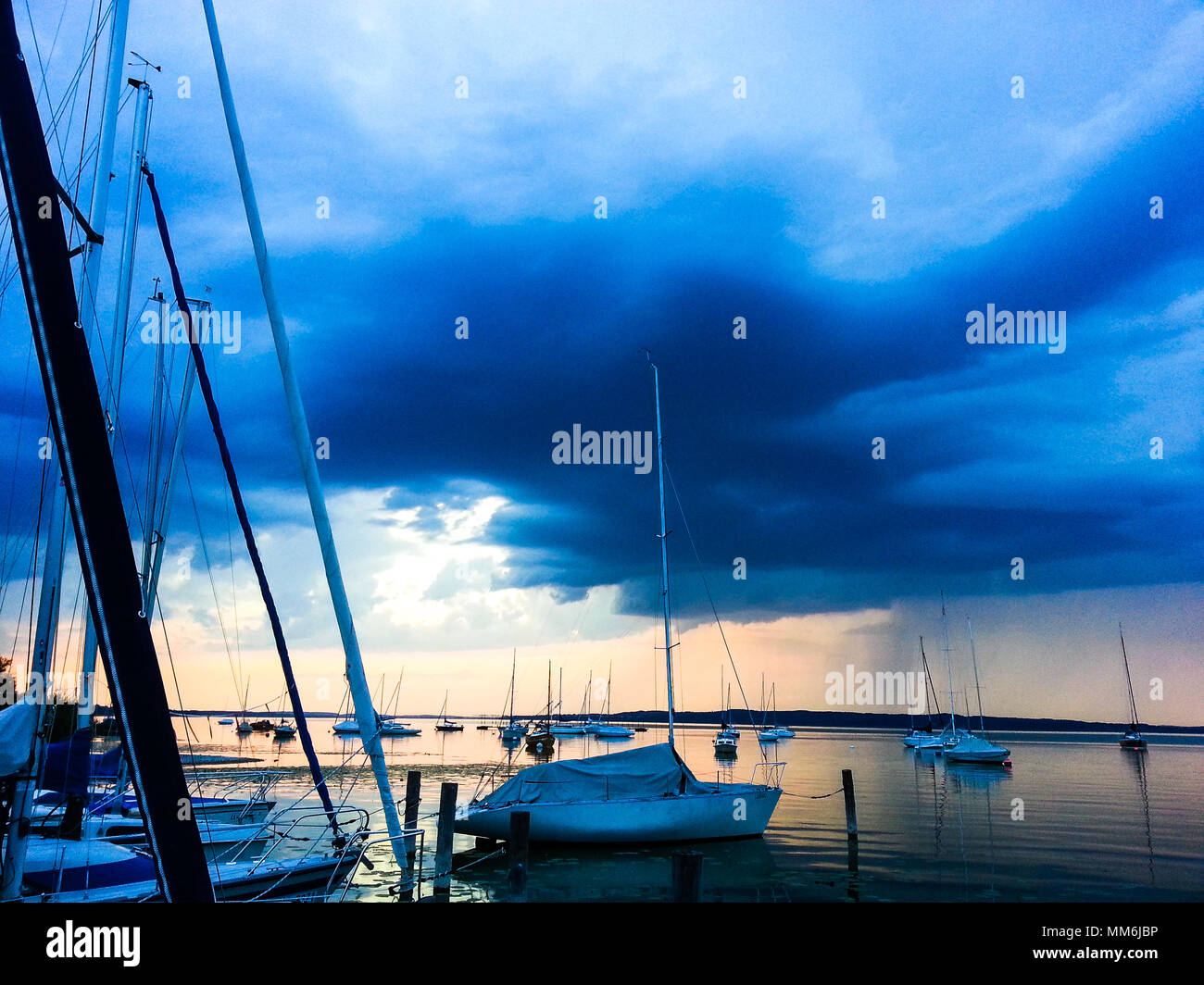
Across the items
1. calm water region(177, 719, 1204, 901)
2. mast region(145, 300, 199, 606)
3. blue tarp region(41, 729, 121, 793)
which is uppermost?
mast region(145, 300, 199, 606)

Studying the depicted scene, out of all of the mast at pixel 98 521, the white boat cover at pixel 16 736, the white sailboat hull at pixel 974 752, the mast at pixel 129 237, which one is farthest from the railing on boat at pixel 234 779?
the white sailboat hull at pixel 974 752

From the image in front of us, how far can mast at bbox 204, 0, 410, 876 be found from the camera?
11547mm

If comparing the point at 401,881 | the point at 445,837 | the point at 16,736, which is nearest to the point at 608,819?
the point at 445,837

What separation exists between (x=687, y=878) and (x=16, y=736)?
365 inches

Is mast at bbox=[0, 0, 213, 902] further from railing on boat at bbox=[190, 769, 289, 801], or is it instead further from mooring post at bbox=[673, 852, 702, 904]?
railing on boat at bbox=[190, 769, 289, 801]

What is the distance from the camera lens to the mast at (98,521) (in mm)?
6695

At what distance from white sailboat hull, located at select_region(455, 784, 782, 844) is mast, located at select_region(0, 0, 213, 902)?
A: 20.3 meters

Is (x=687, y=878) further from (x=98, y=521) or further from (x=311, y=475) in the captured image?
(x=98, y=521)

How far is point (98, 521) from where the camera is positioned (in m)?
6.77

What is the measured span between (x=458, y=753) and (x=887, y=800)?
190 feet

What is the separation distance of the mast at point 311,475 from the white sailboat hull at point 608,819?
14.8 m

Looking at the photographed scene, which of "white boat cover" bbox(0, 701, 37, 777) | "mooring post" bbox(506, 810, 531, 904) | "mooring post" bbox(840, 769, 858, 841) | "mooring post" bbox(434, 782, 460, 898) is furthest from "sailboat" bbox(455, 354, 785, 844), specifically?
"white boat cover" bbox(0, 701, 37, 777)
